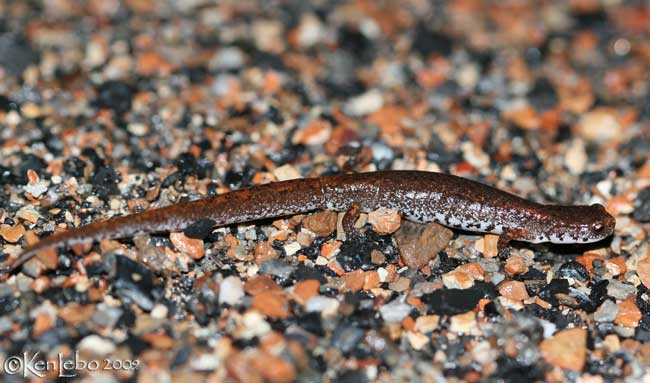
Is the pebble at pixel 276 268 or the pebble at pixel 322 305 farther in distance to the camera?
the pebble at pixel 276 268

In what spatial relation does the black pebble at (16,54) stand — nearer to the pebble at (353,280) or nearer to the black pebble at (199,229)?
the black pebble at (199,229)

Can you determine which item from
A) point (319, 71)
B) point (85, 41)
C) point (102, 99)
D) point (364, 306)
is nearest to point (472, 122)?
point (319, 71)

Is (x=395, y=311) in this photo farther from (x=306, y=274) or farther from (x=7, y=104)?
(x=7, y=104)

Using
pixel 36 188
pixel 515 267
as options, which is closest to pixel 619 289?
pixel 515 267

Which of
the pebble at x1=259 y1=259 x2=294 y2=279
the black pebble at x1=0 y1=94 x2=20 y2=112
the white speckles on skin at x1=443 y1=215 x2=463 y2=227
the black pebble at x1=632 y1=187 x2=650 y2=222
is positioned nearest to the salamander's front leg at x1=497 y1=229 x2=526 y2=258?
the white speckles on skin at x1=443 y1=215 x2=463 y2=227

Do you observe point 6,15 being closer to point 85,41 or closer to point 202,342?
point 85,41

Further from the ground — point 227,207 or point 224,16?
point 224,16

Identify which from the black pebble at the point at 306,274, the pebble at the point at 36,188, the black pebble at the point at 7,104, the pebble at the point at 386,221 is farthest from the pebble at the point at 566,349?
the black pebble at the point at 7,104

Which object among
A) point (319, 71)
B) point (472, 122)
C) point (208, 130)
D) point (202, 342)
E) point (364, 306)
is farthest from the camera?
point (319, 71)
